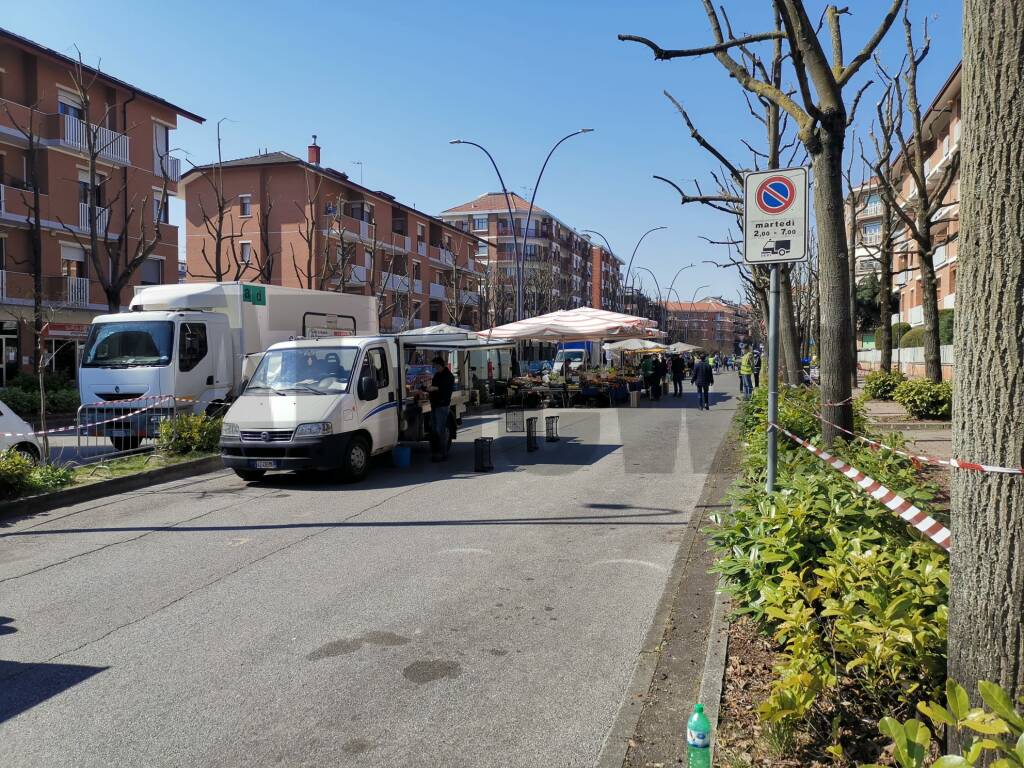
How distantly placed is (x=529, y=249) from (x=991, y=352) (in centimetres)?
9004

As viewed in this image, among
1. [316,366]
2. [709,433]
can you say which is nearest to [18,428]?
[316,366]

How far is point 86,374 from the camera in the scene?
1506cm

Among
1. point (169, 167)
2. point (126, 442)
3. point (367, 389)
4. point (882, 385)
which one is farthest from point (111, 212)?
point (882, 385)

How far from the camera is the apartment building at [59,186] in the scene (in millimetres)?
27828

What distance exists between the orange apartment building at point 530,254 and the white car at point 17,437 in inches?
2054

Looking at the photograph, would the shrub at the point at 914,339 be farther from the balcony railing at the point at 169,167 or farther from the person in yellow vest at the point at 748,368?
the balcony railing at the point at 169,167

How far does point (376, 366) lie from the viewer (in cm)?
1245

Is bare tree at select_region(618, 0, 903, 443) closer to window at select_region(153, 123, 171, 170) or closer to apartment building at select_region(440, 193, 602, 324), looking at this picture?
window at select_region(153, 123, 171, 170)

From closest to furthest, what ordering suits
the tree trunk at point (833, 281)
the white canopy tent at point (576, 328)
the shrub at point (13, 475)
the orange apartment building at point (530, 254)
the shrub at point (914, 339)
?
the tree trunk at point (833, 281), the shrub at point (13, 475), the white canopy tent at point (576, 328), the shrub at point (914, 339), the orange apartment building at point (530, 254)

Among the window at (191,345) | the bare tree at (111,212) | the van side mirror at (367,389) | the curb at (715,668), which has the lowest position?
the curb at (715,668)

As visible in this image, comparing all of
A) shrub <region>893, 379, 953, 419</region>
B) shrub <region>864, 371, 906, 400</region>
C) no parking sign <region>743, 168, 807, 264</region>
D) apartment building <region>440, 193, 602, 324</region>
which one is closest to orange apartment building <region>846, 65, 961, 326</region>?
shrub <region>864, 371, 906, 400</region>

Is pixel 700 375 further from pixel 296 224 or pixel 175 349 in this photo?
pixel 296 224

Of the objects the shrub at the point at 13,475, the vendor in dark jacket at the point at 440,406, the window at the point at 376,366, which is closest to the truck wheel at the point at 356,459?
the window at the point at 376,366

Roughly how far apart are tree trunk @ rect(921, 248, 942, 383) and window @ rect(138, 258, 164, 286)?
28479 mm
